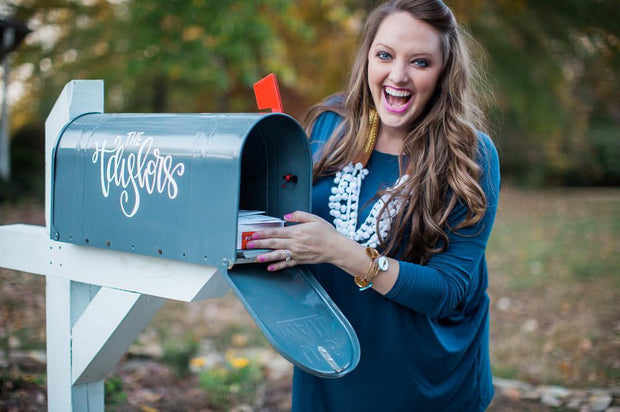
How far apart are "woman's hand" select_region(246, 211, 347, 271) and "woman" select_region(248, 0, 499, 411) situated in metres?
0.03

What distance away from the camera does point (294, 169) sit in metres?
1.80

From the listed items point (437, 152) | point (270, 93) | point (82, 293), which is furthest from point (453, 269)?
point (82, 293)

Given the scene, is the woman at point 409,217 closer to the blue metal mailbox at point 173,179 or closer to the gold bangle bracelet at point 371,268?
the gold bangle bracelet at point 371,268

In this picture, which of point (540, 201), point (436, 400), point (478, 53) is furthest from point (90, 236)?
point (540, 201)

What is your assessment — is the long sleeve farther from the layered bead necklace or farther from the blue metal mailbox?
the blue metal mailbox

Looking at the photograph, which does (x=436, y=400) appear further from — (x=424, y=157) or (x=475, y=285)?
(x=424, y=157)

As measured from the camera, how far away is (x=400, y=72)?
5.85ft

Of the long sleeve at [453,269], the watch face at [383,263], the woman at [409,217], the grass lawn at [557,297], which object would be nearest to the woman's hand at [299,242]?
the woman at [409,217]

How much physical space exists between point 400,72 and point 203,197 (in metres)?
0.69

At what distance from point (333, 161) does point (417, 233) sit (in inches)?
15.5

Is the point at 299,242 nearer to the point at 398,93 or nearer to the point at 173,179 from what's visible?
the point at 173,179

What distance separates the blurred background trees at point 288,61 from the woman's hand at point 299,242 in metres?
6.10

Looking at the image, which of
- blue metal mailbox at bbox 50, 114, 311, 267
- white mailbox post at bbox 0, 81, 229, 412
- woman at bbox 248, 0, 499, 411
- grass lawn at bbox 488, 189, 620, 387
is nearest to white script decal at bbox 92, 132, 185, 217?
blue metal mailbox at bbox 50, 114, 311, 267

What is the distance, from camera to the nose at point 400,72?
1.79 metres
